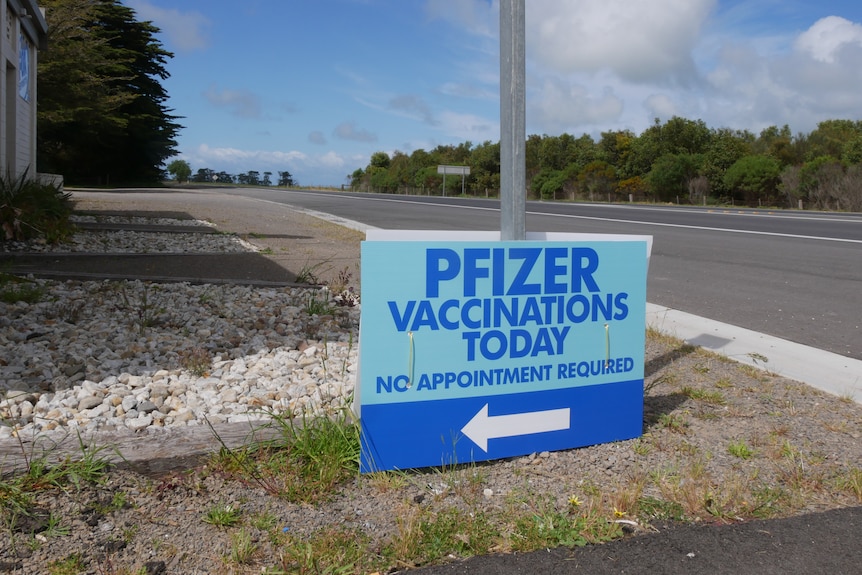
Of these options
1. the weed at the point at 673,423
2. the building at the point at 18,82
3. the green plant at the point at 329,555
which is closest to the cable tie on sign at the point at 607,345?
the weed at the point at 673,423

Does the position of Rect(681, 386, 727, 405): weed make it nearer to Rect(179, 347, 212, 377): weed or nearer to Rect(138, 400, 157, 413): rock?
Rect(179, 347, 212, 377): weed

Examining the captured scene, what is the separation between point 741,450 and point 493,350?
1.37 metres

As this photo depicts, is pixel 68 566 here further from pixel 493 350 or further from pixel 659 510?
pixel 659 510

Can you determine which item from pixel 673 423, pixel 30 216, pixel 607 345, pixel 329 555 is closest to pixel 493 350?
pixel 607 345

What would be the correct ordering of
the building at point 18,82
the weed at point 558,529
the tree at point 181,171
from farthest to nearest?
the tree at point 181,171, the building at point 18,82, the weed at point 558,529

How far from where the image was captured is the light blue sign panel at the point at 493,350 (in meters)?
3.44

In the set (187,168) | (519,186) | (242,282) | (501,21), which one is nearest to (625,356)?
(519,186)

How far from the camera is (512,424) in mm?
3637

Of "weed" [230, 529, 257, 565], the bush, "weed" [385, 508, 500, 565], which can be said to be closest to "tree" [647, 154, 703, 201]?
the bush

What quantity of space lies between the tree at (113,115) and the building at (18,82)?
40.3 feet

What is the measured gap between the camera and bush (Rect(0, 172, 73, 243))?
9.41 m

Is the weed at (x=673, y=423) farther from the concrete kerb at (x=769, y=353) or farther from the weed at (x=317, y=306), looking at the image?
the weed at (x=317, y=306)

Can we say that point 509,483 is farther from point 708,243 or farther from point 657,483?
point 708,243

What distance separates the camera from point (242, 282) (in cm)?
754
